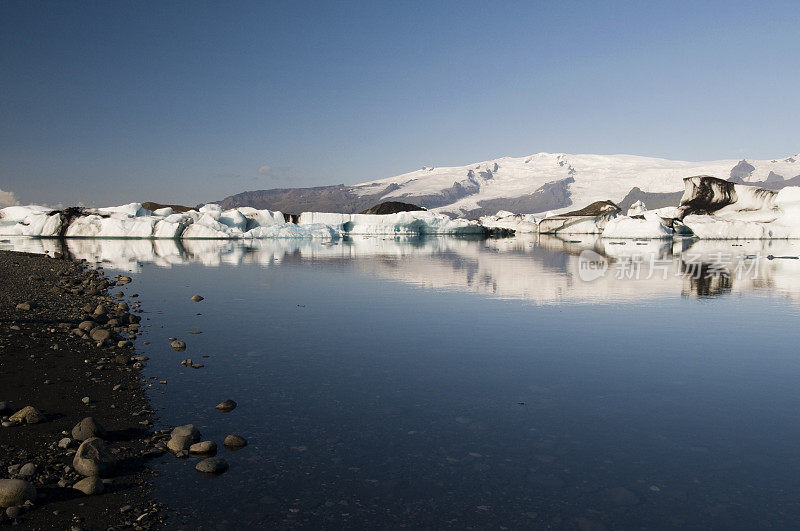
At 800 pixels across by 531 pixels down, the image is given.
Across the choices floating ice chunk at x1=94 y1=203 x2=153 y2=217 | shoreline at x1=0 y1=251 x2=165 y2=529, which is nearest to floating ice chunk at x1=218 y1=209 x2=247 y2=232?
floating ice chunk at x1=94 y1=203 x2=153 y2=217

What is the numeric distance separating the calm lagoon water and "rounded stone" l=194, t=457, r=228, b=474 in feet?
0.28

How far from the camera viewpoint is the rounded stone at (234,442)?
448 centimetres

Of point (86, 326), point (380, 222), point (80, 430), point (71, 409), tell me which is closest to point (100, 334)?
point (86, 326)

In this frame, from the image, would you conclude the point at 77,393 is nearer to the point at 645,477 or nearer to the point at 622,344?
the point at 645,477

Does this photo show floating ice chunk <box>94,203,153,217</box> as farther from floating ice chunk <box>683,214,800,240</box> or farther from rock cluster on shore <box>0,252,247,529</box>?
floating ice chunk <box>683,214,800,240</box>

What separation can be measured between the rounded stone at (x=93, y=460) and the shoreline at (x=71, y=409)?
1.8 inches

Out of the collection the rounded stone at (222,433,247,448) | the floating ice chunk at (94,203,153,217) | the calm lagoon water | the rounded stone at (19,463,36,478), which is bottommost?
the calm lagoon water

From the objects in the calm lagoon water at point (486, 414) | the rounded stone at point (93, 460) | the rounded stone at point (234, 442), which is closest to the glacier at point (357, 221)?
the calm lagoon water at point (486, 414)

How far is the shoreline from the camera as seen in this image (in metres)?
3.50

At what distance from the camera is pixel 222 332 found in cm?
928

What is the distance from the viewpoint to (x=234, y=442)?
14.8 feet

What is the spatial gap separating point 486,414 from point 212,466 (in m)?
2.63

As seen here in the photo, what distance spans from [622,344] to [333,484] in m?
6.13

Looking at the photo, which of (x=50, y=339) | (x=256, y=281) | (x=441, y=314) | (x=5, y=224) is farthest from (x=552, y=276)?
(x=5, y=224)
